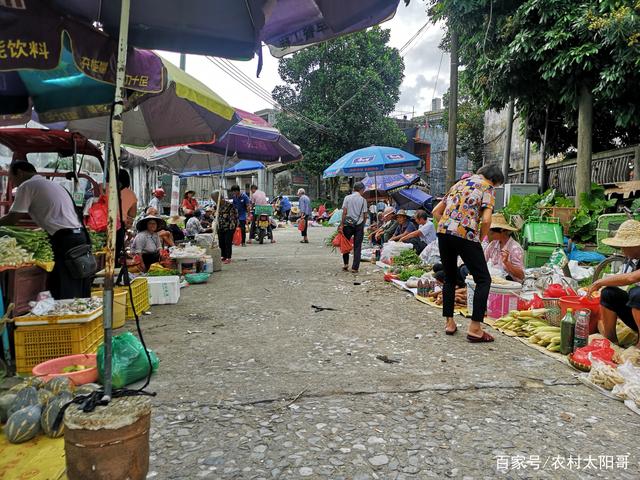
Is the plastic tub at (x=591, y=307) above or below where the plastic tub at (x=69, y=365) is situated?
above

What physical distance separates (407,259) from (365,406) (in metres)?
6.20

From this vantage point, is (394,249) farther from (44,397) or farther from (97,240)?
(44,397)

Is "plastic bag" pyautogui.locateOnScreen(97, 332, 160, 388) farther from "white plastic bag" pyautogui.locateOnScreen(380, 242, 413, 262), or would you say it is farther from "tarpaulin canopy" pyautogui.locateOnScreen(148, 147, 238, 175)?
"tarpaulin canopy" pyautogui.locateOnScreen(148, 147, 238, 175)

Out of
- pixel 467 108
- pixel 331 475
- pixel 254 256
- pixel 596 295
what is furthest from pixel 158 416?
pixel 467 108

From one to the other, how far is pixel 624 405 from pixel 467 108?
82.5ft

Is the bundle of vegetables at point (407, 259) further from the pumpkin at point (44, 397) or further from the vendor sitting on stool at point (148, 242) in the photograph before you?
the pumpkin at point (44, 397)

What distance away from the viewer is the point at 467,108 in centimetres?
2577

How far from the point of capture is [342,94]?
89.2 ft

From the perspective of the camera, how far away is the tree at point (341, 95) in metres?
26.9

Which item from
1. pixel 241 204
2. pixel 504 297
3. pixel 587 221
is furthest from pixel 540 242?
pixel 241 204

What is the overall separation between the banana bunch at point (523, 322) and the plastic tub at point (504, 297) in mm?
307

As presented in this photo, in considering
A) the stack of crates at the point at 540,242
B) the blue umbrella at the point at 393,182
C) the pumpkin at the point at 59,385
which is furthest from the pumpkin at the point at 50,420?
the blue umbrella at the point at 393,182

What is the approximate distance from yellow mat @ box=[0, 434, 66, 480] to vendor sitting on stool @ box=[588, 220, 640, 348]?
172 inches

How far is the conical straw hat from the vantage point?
12.6 feet
